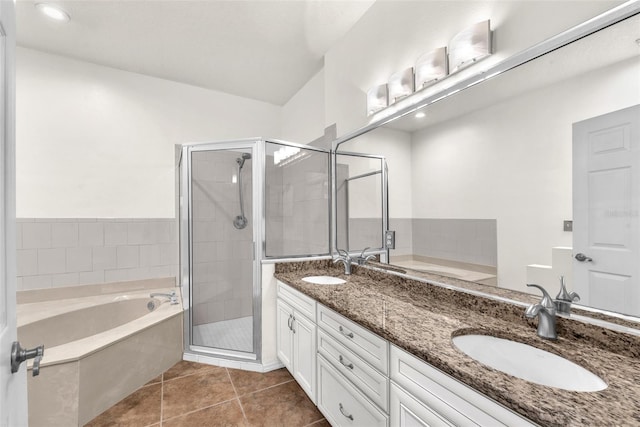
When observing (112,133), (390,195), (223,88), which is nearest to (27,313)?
(112,133)

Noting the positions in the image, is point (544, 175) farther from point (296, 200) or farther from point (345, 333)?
point (296, 200)

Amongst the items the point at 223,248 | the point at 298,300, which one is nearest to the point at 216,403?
the point at 298,300

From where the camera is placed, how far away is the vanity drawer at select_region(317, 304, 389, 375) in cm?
111

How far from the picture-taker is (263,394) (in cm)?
194

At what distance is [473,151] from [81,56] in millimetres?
3419

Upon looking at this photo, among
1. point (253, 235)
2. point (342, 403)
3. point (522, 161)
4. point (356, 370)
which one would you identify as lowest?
point (342, 403)

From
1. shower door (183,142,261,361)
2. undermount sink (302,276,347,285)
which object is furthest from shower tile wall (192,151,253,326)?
undermount sink (302,276,347,285)

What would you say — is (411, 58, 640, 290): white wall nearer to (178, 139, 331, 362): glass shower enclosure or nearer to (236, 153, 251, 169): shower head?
(178, 139, 331, 362): glass shower enclosure

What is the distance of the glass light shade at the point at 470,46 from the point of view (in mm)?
1291

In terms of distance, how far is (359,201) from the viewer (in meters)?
2.19

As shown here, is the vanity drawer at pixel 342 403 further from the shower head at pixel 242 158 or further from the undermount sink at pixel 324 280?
the shower head at pixel 242 158

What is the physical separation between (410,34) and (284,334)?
2180 millimetres

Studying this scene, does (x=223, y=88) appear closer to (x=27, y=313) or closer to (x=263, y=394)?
(x=27, y=313)

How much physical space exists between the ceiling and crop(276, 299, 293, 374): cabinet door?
86.2 inches
